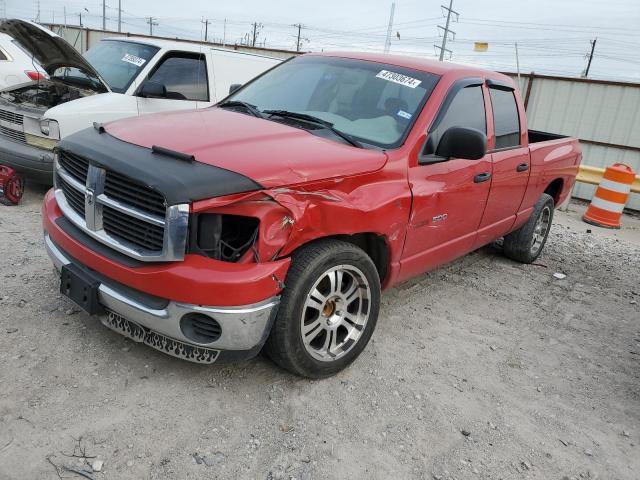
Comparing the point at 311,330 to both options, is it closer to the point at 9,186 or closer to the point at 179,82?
the point at 9,186

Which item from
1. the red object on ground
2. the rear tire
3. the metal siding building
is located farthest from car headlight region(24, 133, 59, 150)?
the metal siding building

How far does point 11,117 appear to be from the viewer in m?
5.91

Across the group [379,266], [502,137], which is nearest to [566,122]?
[502,137]

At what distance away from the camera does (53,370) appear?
2887 millimetres

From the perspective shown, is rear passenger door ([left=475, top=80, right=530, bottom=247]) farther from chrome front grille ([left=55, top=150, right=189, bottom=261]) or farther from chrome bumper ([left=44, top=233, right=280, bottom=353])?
chrome front grille ([left=55, top=150, right=189, bottom=261])

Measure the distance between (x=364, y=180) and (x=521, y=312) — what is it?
235cm

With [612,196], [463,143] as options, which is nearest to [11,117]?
[463,143]

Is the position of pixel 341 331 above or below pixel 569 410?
above

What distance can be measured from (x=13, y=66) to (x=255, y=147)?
6.14 meters

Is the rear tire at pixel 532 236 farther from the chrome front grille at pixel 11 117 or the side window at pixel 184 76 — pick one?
the chrome front grille at pixel 11 117

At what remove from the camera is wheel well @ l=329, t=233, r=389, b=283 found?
129 inches

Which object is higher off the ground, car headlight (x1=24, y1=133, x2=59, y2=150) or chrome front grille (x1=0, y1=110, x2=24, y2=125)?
chrome front grille (x1=0, y1=110, x2=24, y2=125)

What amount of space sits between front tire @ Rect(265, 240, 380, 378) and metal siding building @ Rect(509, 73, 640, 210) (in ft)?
30.7

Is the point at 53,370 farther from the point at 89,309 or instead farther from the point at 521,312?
the point at 521,312
